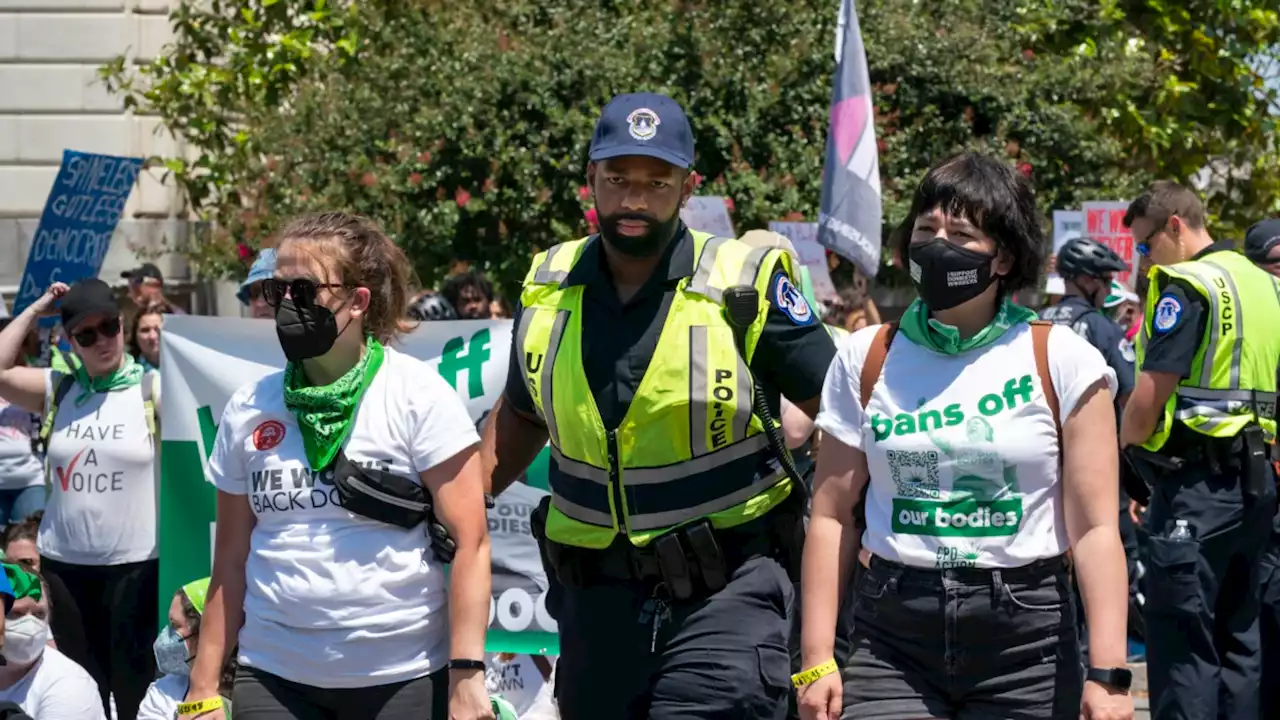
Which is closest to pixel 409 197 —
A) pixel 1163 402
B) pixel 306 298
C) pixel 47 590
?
pixel 47 590

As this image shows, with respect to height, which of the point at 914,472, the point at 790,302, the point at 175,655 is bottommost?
the point at 175,655

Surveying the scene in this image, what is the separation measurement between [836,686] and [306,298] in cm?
152

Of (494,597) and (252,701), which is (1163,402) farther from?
(252,701)

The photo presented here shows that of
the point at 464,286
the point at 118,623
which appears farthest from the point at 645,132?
the point at 464,286

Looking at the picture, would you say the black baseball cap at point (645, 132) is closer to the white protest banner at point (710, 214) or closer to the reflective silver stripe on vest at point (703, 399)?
the reflective silver stripe on vest at point (703, 399)

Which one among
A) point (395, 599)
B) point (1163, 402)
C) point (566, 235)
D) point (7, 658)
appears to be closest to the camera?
point (395, 599)

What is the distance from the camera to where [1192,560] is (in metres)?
6.96

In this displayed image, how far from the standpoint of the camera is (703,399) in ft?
14.2

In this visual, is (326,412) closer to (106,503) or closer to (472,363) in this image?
(472,363)

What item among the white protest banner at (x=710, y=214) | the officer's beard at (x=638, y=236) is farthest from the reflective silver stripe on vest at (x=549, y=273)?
the white protest banner at (x=710, y=214)

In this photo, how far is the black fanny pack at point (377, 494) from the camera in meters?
4.41

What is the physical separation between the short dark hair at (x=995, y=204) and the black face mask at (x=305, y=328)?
1357mm

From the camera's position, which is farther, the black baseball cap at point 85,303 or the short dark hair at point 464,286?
the short dark hair at point 464,286

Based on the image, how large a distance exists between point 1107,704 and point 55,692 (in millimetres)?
3645
